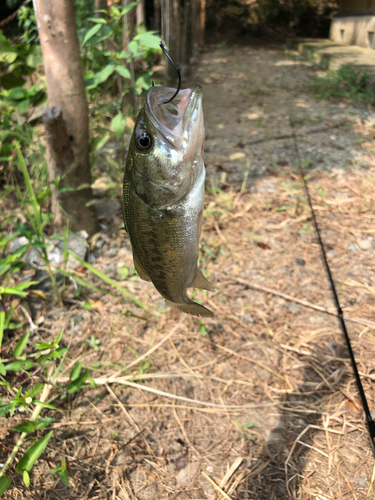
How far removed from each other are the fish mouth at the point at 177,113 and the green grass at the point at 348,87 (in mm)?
5747

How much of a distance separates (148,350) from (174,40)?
4.85 m


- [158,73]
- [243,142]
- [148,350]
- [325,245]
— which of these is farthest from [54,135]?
[158,73]

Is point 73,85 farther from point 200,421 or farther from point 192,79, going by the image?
point 192,79

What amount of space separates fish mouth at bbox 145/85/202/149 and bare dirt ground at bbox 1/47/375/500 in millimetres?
1663

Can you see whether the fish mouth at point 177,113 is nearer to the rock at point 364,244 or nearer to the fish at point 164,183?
the fish at point 164,183

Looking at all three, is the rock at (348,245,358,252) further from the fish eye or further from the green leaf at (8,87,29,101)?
the green leaf at (8,87,29,101)

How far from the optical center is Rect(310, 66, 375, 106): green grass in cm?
594

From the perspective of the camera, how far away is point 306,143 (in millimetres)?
4754

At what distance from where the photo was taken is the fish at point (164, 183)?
3.21 ft

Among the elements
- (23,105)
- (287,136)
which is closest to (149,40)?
(23,105)

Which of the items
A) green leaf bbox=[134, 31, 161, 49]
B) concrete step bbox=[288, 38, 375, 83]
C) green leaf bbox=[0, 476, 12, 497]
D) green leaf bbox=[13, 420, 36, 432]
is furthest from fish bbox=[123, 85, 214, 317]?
concrete step bbox=[288, 38, 375, 83]

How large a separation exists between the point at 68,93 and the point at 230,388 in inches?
91.0

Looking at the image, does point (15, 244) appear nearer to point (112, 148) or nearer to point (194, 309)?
point (112, 148)

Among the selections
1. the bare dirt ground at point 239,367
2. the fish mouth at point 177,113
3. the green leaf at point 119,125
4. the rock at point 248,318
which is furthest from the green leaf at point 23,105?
the fish mouth at point 177,113
